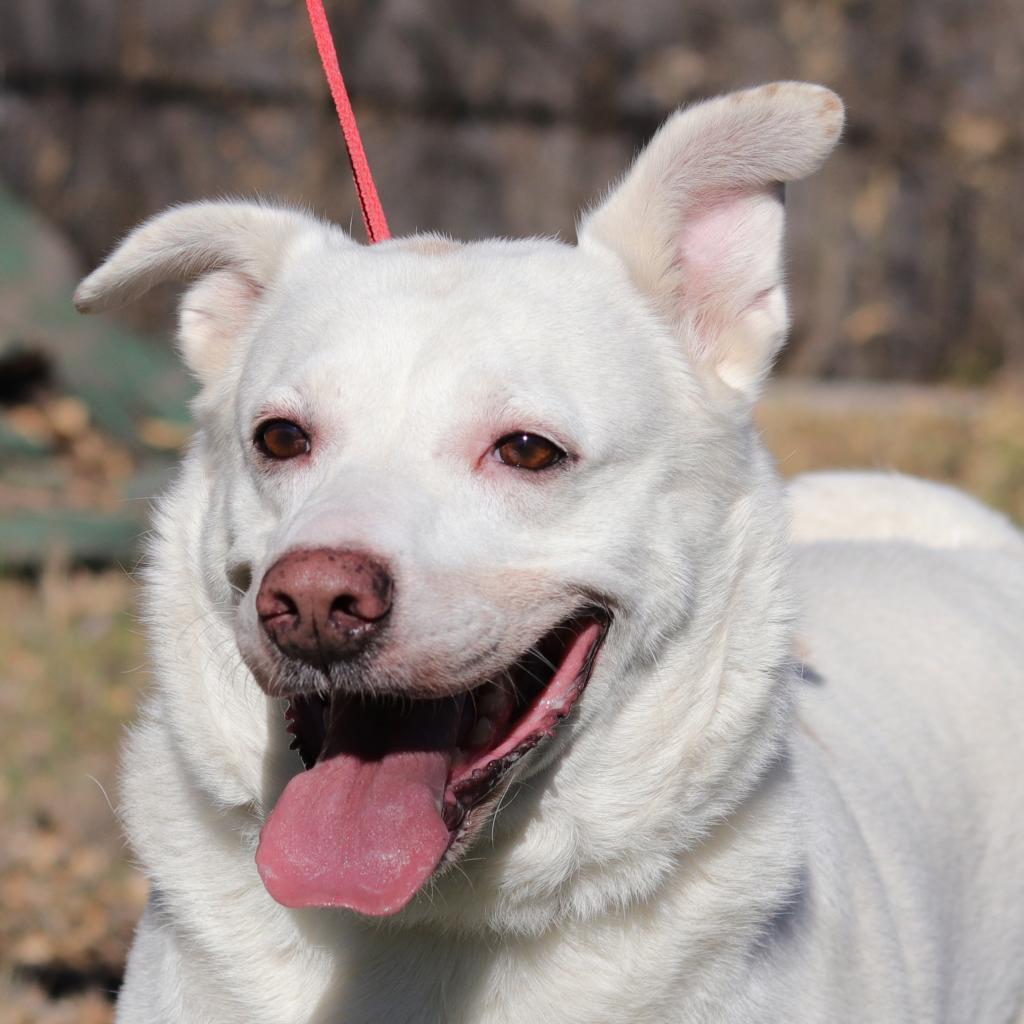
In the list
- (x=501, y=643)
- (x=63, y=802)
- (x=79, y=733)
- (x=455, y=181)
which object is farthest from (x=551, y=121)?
(x=501, y=643)

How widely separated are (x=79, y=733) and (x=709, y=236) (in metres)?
3.29

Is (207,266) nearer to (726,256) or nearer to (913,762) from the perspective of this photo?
(726,256)

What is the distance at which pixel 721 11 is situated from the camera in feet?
29.8

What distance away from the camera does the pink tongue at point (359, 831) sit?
2.38m

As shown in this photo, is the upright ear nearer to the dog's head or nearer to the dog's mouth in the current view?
the dog's head

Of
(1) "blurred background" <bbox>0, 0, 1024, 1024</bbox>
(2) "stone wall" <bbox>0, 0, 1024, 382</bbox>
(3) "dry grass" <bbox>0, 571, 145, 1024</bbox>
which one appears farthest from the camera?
(2) "stone wall" <bbox>0, 0, 1024, 382</bbox>

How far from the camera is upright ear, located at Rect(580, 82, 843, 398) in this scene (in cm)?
284

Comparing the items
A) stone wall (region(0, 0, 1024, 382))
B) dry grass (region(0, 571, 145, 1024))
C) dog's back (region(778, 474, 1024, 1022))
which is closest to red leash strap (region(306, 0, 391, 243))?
dog's back (region(778, 474, 1024, 1022))

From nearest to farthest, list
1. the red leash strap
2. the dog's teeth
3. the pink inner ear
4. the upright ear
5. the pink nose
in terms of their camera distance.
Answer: the pink nose < the dog's teeth < the upright ear < the pink inner ear < the red leash strap

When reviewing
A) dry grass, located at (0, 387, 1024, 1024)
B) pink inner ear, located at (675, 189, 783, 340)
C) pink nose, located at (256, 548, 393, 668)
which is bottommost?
dry grass, located at (0, 387, 1024, 1024)

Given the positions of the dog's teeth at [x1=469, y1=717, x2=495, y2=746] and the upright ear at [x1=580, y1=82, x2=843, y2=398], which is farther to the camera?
the upright ear at [x1=580, y1=82, x2=843, y2=398]

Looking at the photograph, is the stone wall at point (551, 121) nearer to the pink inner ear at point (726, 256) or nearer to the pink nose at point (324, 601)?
the pink inner ear at point (726, 256)

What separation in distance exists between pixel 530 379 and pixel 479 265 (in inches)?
11.2

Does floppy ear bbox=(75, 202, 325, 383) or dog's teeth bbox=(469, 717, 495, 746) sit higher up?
floppy ear bbox=(75, 202, 325, 383)
